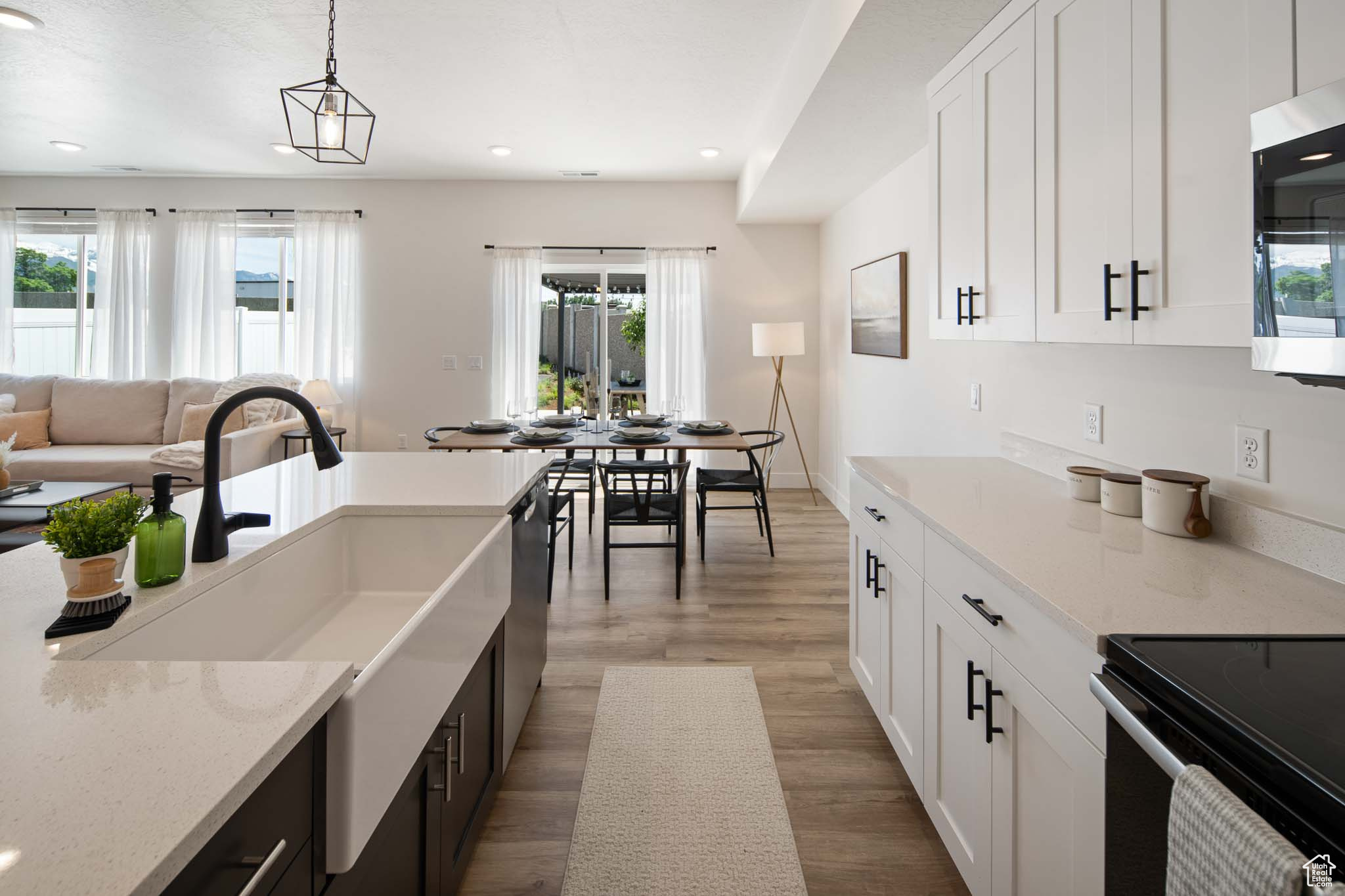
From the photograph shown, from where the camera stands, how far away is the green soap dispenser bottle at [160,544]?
3.69ft

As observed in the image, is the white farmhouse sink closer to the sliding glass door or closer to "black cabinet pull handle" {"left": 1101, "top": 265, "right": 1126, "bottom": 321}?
"black cabinet pull handle" {"left": 1101, "top": 265, "right": 1126, "bottom": 321}

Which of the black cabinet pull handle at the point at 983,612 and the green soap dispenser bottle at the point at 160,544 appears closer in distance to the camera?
the green soap dispenser bottle at the point at 160,544

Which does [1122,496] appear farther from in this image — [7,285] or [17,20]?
[7,285]

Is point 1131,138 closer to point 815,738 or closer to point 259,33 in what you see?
point 815,738

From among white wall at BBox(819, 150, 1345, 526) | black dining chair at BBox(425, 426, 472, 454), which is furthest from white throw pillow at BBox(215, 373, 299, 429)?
white wall at BBox(819, 150, 1345, 526)

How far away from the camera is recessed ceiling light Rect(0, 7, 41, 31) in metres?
3.08

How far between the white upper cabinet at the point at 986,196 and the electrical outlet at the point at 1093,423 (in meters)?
0.36

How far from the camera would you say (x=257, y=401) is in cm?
496

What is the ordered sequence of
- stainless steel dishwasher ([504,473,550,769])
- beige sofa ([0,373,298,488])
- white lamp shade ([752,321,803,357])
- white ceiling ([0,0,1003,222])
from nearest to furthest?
stainless steel dishwasher ([504,473,550,769]) < white ceiling ([0,0,1003,222]) < beige sofa ([0,373,298,488]) < white lamp shade ([752,321,803,357])

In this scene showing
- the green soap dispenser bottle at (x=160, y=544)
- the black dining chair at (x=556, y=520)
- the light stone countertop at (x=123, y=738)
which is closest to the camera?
the light stone countertop at (x=123, y=738)

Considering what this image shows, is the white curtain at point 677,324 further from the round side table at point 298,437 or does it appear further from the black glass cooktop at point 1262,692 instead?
the black glass cooktop at point 1262,692

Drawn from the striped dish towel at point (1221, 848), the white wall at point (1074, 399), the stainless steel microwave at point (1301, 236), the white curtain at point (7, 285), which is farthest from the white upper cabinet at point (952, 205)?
the white curtain at point (7, 285)

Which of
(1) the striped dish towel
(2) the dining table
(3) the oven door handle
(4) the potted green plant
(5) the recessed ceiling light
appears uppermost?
(5) the recessed ceiling light

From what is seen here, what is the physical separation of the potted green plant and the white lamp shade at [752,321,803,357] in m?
4.90
